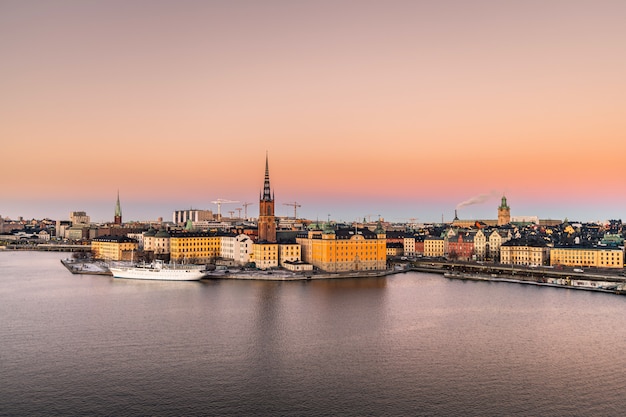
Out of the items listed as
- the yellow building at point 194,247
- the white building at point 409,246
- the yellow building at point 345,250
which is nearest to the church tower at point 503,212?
the white building at point 409,246

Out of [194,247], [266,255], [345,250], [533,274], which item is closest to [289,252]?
[266,255]

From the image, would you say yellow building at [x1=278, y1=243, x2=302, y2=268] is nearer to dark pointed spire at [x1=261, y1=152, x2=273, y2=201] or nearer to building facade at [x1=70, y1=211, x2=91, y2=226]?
dark pointed spire at [x1=261, y1=152, x2=273, y2=201]

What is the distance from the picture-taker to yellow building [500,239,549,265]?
43.2 metres

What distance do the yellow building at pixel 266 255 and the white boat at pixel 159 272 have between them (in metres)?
4.05

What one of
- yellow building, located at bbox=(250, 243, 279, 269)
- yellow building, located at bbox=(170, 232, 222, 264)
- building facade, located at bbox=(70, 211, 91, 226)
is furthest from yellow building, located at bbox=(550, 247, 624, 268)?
building facade, located at bbox=(70, 211, 91, 226)

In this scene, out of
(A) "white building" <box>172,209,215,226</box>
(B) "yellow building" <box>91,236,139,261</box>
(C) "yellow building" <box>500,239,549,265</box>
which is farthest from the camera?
(A) "white building" <box>172,209,215,226</box>

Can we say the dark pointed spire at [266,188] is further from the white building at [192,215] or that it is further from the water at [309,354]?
the white building at [192,215]

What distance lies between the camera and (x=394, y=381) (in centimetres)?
1478

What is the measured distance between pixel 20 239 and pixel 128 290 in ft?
229

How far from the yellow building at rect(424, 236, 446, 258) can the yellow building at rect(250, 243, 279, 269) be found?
19.3 m

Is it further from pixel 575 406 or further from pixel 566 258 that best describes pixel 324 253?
pixel 575 406

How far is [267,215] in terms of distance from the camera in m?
45.3

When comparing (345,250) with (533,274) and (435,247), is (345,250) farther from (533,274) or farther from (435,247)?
(435,247)

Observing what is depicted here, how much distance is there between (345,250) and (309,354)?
22.5 m
